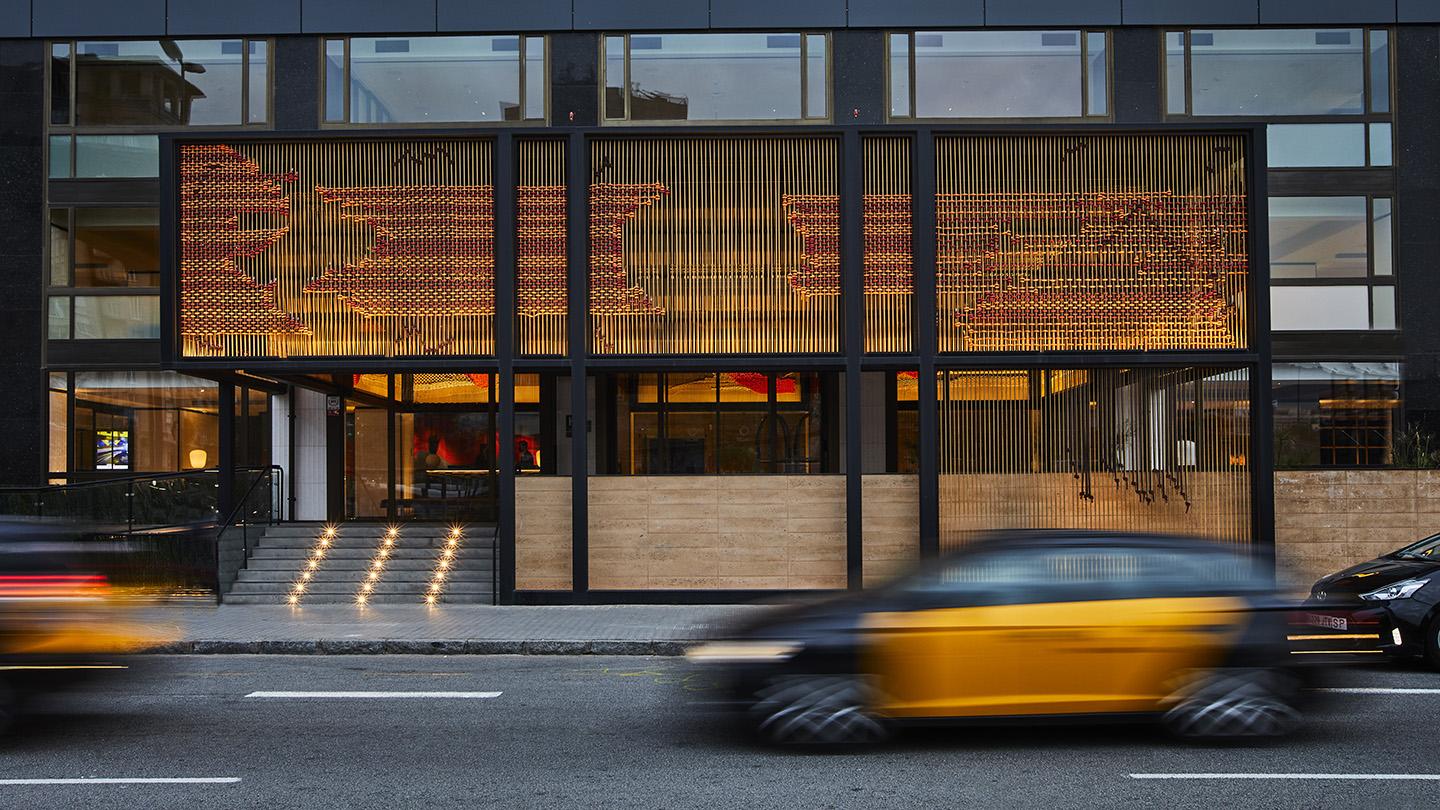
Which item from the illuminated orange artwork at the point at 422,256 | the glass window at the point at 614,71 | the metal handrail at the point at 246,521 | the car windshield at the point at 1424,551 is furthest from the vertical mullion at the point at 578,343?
the car windshield at the point at 1424,551

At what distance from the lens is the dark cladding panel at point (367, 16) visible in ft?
64.0

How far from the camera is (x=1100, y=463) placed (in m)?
15.7

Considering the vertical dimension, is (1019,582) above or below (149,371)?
below

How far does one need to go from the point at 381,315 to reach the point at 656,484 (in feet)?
14.4

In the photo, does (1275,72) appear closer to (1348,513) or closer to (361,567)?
(1348,513)

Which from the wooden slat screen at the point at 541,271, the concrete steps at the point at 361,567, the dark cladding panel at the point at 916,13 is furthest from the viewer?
the dark cladding panel at the point at 916,13

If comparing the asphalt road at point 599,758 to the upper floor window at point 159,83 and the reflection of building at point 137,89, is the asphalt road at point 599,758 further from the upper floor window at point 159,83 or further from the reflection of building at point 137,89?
the reflection of building at point 137,89

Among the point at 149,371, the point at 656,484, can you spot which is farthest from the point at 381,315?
the point at 149,371

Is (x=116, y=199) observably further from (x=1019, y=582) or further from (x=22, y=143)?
(x=1019, y=582)

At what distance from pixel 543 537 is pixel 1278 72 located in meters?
14.2

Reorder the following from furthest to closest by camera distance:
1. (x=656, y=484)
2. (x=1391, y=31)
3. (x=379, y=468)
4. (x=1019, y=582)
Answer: (x=379, y=468), (x=1391, y=31), (x=656, y=484), (x=1019, y=582)

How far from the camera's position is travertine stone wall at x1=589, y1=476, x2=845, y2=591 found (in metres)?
15.6

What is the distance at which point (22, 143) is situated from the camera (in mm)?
19531

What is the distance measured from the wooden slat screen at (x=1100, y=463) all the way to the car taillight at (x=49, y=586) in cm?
1059
